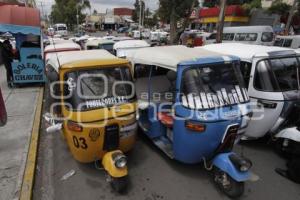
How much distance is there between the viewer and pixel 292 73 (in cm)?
535

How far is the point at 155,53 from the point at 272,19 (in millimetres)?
38680

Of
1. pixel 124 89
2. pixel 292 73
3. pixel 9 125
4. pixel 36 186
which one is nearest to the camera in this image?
pixel 36 186

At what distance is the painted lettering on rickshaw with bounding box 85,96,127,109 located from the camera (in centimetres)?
411

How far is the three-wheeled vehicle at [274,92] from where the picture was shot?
5.00 m

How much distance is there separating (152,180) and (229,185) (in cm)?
129

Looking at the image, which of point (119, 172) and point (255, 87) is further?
point (255, 87)

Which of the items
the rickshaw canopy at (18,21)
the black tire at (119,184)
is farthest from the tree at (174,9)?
the black tire at (119,184)

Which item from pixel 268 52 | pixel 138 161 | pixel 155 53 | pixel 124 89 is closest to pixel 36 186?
pixel 138 161

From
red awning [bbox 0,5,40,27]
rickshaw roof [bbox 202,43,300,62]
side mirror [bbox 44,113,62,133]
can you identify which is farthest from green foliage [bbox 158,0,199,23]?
side mirror [bbox 44,113,62,133]

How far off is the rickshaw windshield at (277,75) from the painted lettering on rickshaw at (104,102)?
2771 mm

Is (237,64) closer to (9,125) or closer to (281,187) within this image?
(281,187)

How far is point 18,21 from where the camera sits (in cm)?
885

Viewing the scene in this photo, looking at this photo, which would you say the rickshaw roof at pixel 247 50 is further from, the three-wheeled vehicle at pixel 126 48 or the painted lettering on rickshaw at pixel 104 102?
the three-wheeled vehicle at pixel 126 48

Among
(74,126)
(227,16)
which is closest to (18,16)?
(74,126)
